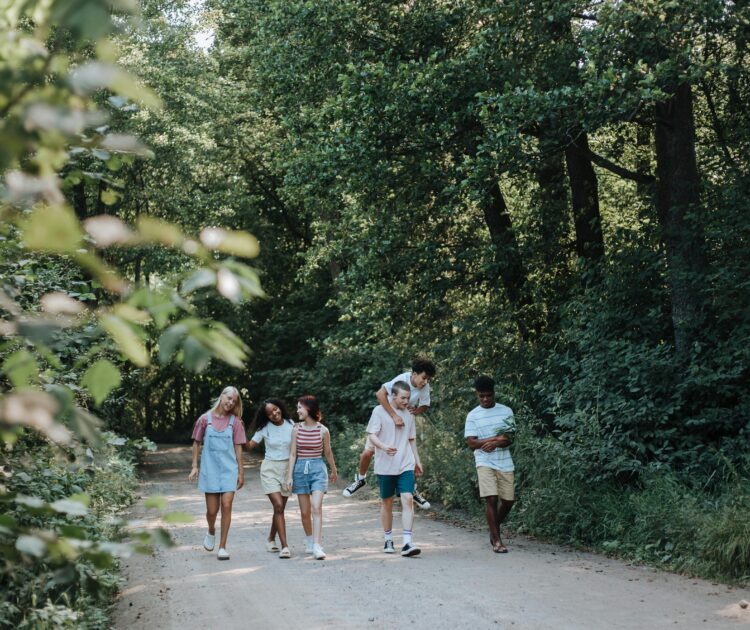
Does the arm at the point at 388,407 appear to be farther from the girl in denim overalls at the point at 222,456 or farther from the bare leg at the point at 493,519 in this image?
the girl in denim overalls at the point at 222,456

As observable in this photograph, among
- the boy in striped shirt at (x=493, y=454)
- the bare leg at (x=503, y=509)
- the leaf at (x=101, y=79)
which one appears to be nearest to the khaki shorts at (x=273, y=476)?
the boy in striped shirt at (x=493, y=454)

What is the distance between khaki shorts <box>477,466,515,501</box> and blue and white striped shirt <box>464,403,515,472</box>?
2.4 inches

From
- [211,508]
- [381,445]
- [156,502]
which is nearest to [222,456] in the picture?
[211,508]

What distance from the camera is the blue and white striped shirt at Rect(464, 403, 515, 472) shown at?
11266 millimetres

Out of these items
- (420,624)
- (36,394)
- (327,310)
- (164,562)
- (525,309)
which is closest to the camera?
(36,394)

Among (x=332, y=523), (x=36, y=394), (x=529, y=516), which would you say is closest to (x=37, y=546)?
(x=36, y=394)

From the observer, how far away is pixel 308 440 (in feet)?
36.9

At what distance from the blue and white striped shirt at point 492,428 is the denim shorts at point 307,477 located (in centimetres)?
191

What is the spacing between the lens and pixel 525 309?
17312 millimetres

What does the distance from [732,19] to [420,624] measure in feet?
28.9

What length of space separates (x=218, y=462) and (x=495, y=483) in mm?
3343

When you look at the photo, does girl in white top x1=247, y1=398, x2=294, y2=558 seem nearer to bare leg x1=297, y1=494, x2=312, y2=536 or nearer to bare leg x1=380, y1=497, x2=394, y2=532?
bare leg x1=297, y1=494, x2=312, y2=536

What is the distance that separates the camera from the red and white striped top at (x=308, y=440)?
11250 millimetres

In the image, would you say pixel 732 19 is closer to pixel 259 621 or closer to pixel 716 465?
pixel 716 465
